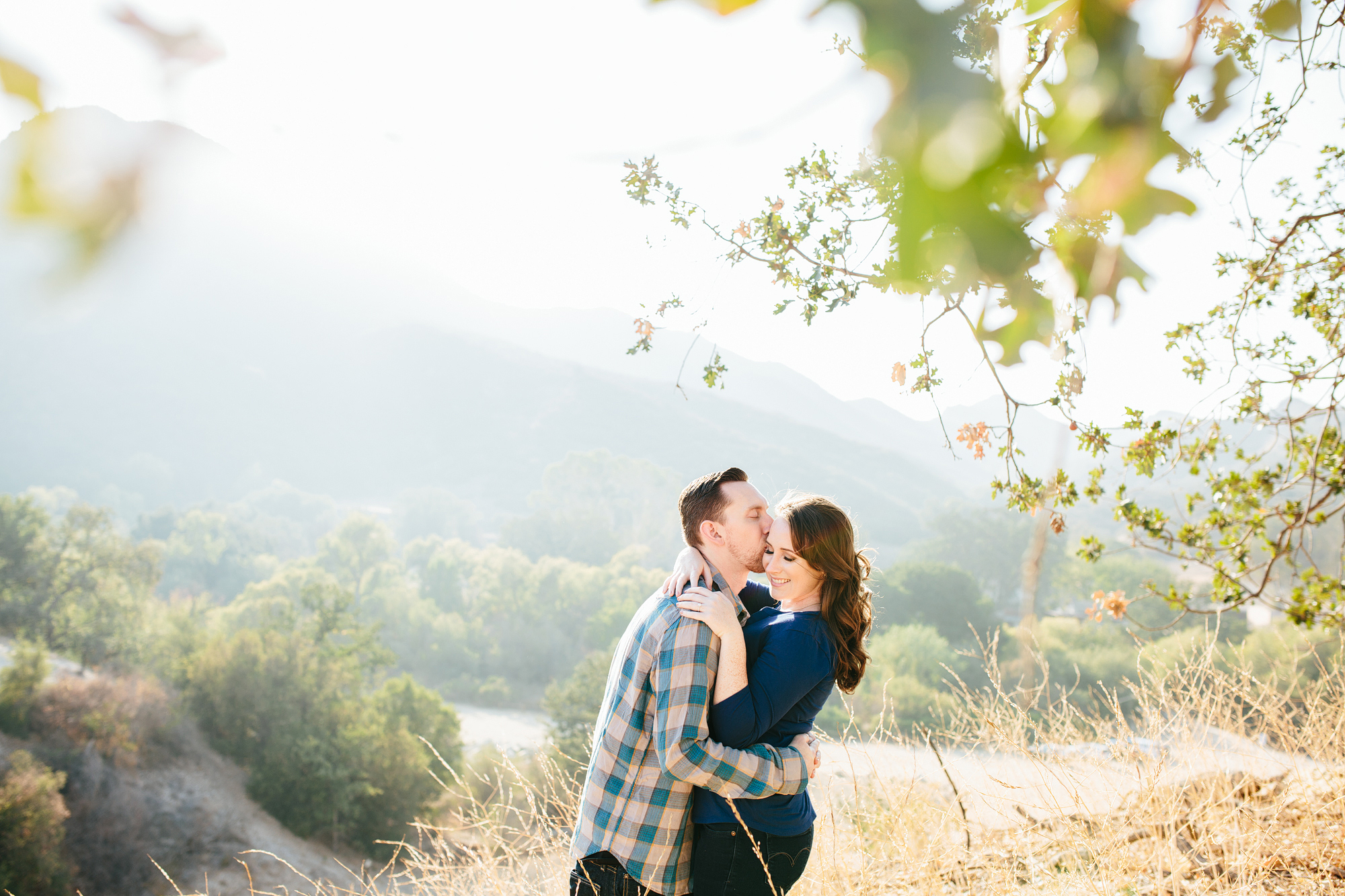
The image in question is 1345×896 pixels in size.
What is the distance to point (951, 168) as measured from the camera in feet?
1.26

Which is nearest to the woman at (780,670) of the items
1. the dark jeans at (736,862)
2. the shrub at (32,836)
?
the dark jeans at (736,862)

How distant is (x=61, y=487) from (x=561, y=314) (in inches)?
2118

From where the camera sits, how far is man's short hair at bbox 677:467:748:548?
1.84 m

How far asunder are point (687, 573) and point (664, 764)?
430 mm

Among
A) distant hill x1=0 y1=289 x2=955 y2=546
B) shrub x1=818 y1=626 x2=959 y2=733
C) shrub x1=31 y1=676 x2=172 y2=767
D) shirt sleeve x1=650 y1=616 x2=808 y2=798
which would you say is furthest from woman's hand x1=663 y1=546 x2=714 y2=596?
distant hill x1=0 y1=289 x2=955 y2=546

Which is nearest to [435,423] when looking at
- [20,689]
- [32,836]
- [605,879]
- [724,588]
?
[20,689]

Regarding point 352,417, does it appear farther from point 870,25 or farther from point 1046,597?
point 870,25

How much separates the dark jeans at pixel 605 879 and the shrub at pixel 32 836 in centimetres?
1673

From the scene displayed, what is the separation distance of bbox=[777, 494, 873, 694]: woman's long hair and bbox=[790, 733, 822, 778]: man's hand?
0.46 feet

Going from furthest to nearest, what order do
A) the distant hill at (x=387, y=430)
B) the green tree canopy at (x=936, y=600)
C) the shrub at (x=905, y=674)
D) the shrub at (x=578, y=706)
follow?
the distant hill at (x=387, y=430) → the green tree canopy at (x=936, y=600) → the shrub at (x=905, y=674) → the shrub at (x=578, y=706)

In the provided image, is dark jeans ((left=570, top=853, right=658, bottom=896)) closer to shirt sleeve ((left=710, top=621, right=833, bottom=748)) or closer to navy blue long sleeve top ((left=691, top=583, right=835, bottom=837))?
navy blue long sleeve top ((left=691, top=583, right=835, bottom=837))

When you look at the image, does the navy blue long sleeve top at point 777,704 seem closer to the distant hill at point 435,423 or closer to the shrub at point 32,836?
the shrub at point 32,836

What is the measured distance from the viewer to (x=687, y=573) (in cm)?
172

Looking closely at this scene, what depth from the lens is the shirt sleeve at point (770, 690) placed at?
4.99 feet
